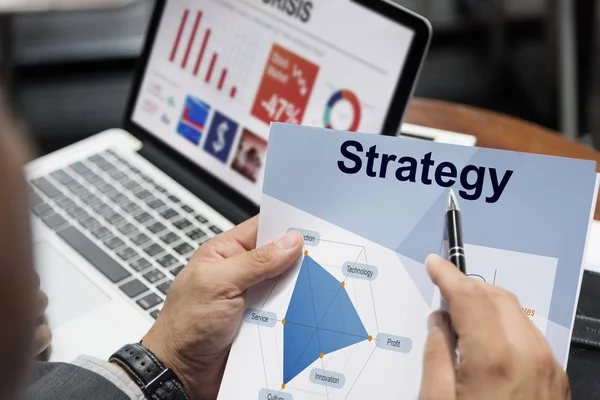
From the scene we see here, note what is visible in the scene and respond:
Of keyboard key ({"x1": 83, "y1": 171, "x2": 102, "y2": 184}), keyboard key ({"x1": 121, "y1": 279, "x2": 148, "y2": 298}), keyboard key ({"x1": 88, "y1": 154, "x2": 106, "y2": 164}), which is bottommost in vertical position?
keyboard key ({"x1": 121, "y1": 279, "x2": 148, "y2": 298})

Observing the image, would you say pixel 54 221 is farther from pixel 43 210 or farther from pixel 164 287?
pixel 164 287

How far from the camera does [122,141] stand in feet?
3.95

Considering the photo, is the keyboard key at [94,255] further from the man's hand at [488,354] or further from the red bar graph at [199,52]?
the man's hand at [488,354]

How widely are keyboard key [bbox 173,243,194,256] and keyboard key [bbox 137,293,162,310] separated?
0.08 meters

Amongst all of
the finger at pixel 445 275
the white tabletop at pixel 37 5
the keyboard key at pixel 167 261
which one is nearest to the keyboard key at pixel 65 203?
the keyboard key at pixel 167 261

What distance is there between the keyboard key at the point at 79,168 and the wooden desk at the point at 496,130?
0.54 m

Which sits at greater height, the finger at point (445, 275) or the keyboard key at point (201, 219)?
the finger at point (445, 275)

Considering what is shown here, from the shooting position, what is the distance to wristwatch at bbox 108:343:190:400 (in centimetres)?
74

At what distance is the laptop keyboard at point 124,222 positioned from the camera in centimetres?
94

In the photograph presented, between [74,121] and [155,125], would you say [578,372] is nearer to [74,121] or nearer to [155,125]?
[155,125]

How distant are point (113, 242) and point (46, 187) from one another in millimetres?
Result: 199

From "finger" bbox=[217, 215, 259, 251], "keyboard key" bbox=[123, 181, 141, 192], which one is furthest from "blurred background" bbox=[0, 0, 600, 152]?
"finger" bbox=[217, 215, 259, 251]

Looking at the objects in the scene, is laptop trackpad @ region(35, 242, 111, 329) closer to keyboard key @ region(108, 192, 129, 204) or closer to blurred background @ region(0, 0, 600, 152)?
keyboard key @ region(108, 192, 129, 204)

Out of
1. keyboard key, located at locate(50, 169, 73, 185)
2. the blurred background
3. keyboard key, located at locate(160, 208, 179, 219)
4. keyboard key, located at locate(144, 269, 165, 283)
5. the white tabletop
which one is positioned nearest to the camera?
keyboard key, located at locate(144, 269, 165, 283)
